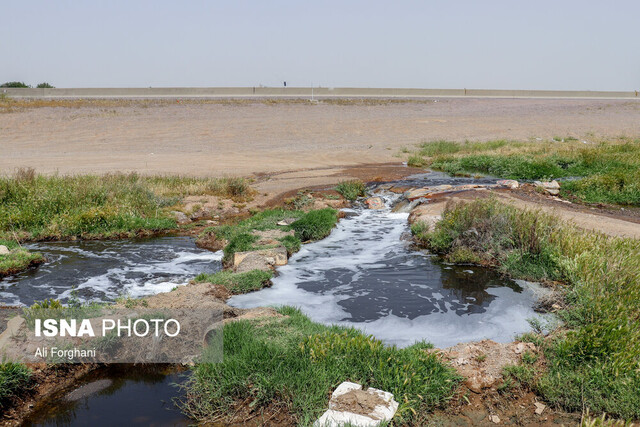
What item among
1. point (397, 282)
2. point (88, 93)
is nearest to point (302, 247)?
point (397, 282)

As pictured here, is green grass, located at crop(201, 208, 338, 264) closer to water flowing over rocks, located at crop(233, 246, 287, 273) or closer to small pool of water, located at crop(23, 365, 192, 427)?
water flowing over rocks, located at crop(233, 246, 287, 273)

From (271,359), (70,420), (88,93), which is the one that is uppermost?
(88,93)

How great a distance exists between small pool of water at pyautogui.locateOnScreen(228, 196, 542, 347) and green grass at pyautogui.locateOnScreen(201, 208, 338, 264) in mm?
433

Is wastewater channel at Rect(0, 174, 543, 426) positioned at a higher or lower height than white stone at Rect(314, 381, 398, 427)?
lower

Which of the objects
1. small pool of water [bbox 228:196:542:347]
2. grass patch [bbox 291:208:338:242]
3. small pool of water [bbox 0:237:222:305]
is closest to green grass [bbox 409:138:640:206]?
small pool of water [bbox 228:196:542:347]

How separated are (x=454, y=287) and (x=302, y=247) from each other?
3702mm

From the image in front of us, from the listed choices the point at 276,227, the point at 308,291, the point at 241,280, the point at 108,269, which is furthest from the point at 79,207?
the point at 308,291

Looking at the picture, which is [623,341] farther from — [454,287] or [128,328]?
[128,328]

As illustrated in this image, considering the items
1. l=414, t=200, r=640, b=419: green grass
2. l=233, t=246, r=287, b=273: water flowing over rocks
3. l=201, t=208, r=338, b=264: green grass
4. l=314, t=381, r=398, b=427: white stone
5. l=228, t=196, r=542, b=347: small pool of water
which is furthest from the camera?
l=201, t=208, r=338, b=264: green grass

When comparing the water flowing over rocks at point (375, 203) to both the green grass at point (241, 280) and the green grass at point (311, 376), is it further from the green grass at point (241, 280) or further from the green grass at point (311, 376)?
the green grass at point (311, 376)

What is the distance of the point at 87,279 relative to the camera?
Answer: 380 inches

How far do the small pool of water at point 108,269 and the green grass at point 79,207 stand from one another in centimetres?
44

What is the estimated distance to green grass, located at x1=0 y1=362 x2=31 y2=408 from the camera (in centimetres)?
538

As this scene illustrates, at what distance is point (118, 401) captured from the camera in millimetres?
5781
